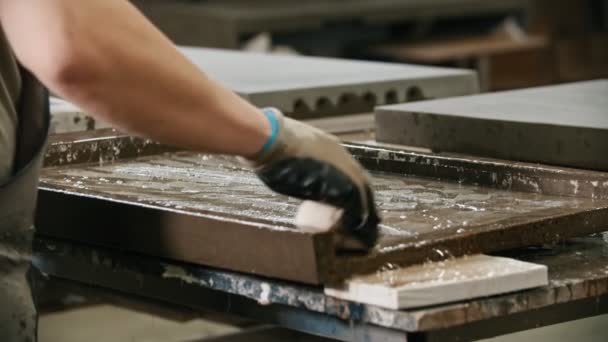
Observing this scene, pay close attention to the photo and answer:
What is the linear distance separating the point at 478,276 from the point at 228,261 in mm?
317

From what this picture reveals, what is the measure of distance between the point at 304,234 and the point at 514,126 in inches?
→ 30.4

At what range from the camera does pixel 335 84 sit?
272 centimetres

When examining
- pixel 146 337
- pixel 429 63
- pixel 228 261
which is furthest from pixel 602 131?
pixel 429 63

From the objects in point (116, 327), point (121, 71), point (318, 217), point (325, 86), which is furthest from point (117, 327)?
point (121, 71)

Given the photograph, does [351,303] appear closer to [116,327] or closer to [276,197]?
[276,197]

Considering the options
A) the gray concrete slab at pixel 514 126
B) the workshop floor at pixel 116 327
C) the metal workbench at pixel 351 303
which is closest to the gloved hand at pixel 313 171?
the metal workbench at pixel 351 303

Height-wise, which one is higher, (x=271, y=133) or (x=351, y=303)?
(x=271, y=133)

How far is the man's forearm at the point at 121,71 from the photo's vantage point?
1.24m

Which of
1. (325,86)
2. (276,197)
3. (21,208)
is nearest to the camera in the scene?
(21,208)

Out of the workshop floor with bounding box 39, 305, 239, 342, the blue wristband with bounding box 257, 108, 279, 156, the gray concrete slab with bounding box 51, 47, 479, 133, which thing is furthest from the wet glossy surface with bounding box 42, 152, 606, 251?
the workshop floor with bounding box 39, 305, 239, 342

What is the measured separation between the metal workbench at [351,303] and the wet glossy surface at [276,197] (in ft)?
0.26

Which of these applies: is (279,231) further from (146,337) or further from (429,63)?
(429,63)

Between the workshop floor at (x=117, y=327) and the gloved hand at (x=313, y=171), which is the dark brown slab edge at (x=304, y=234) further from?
the workshop floor at (x=117, y=327)

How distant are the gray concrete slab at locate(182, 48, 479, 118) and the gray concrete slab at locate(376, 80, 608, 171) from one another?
38cm
